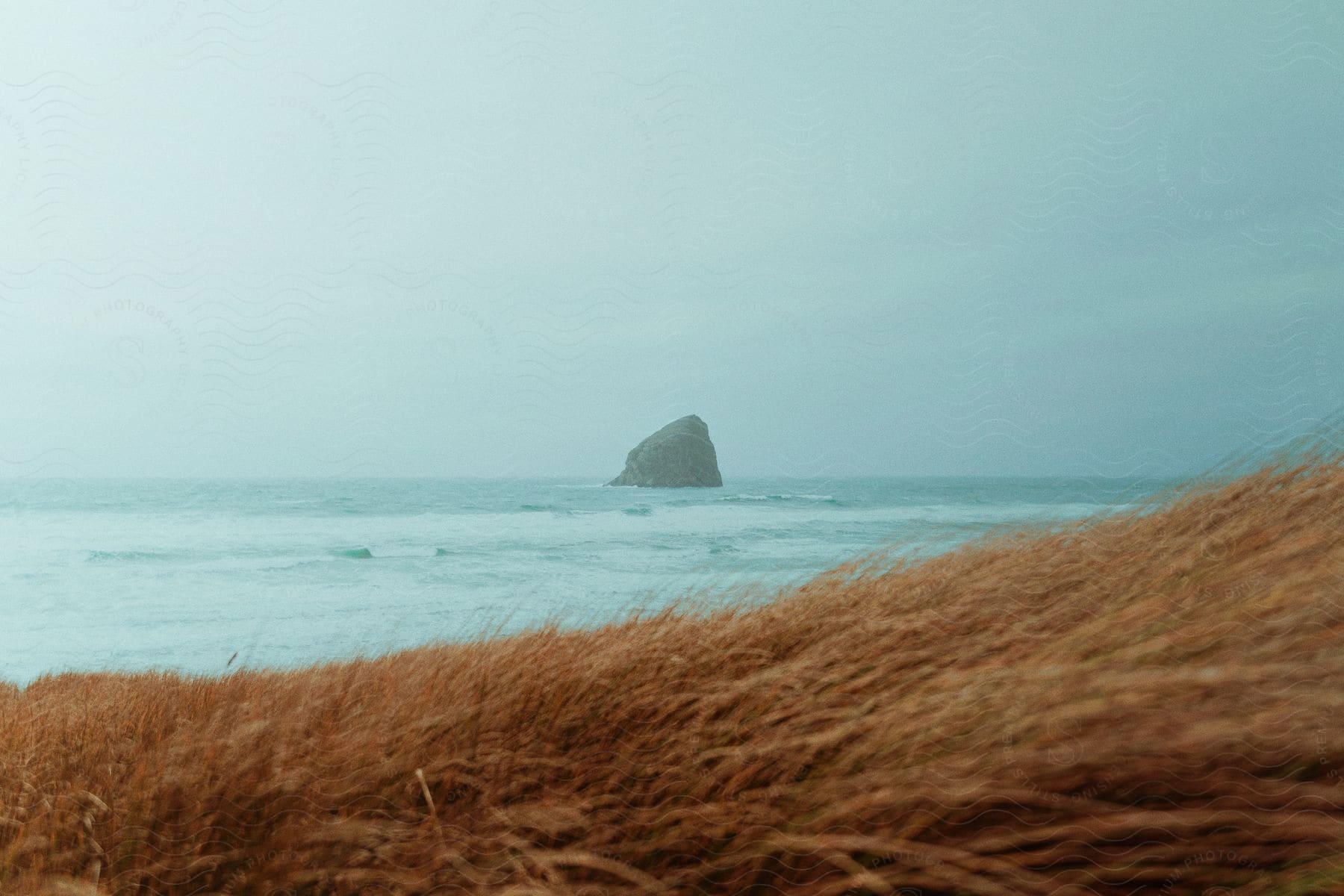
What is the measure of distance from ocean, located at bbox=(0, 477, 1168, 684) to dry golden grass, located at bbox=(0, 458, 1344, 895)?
26.4 inches

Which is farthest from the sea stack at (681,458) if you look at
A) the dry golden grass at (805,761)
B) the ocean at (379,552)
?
the dry golden grass at (805,761)

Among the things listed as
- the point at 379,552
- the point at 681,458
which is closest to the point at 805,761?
the point at 379,552

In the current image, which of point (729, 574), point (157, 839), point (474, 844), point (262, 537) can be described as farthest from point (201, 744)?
point (262, 537)

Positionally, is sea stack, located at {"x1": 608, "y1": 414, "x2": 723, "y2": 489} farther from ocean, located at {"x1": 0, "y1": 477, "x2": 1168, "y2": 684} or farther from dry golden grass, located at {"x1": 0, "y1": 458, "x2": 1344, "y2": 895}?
dry golden grass, located at {"x1": 0, "y1": 458, "x2": 1344, "y2": 895}

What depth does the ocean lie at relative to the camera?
2.79 metres

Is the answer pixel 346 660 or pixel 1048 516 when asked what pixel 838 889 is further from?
pixel 346 660

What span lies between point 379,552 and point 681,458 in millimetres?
8156

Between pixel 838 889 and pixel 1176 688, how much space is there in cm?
63

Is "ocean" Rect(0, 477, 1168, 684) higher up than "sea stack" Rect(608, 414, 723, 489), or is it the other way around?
"sea stack" Rect(608, 414, 723, 489)

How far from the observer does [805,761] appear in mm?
1344

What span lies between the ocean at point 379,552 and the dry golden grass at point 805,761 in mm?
670

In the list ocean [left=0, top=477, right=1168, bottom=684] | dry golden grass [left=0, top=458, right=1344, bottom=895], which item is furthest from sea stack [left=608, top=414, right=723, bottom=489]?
Answer: dry golden grass [left=0, top=458, right=1344, bottom=895]

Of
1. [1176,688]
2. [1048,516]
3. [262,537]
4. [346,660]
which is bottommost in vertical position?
[262,537]

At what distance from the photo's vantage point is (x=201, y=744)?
5.04ft
